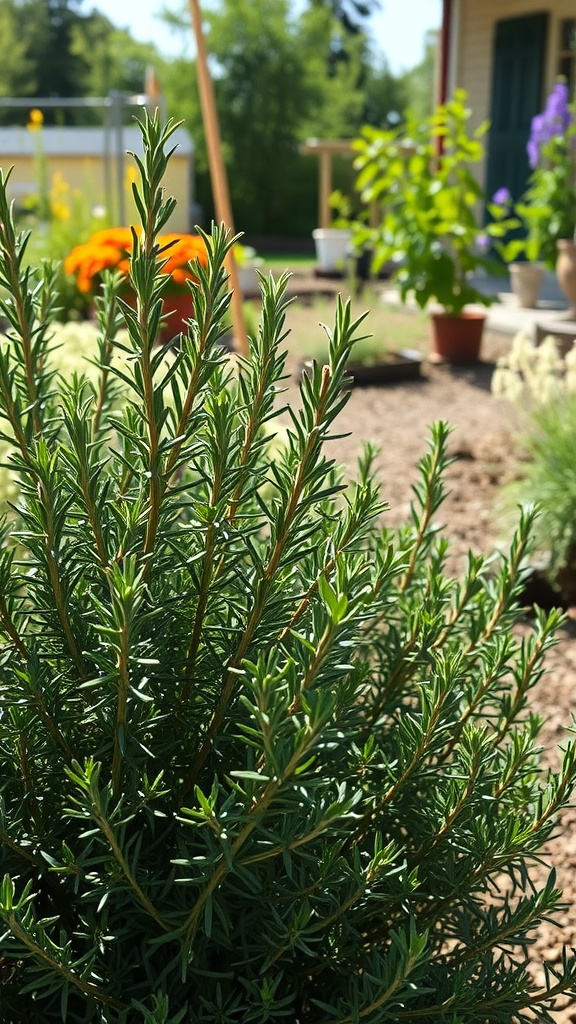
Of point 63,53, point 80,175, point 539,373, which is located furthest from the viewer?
point 63,53

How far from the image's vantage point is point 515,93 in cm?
1270

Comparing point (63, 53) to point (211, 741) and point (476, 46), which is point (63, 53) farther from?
point (211, 741)

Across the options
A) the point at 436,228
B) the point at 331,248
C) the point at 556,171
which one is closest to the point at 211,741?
the point at 436,228

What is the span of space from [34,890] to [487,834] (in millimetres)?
454

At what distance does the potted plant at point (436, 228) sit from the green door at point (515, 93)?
468 centimetres

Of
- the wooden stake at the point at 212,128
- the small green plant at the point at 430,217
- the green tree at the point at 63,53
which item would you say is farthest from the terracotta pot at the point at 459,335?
the green tree at the point at 63,53

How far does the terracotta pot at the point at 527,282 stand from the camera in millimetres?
10273

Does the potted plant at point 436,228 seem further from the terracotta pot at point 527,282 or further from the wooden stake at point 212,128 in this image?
the wooden stake at point 212,128

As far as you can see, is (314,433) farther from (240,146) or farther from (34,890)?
(240,146)

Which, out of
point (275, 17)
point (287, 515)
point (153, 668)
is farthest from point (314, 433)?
point (275, 17)

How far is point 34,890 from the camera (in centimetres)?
103

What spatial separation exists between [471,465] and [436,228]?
3.35 m

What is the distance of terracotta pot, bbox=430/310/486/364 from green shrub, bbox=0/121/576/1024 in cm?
742

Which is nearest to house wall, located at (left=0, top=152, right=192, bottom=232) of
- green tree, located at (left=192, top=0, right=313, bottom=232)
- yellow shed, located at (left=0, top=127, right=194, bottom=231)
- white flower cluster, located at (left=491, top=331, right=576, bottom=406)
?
yellow shed, located at (left=0, top=127, right=194, bottom=231)
